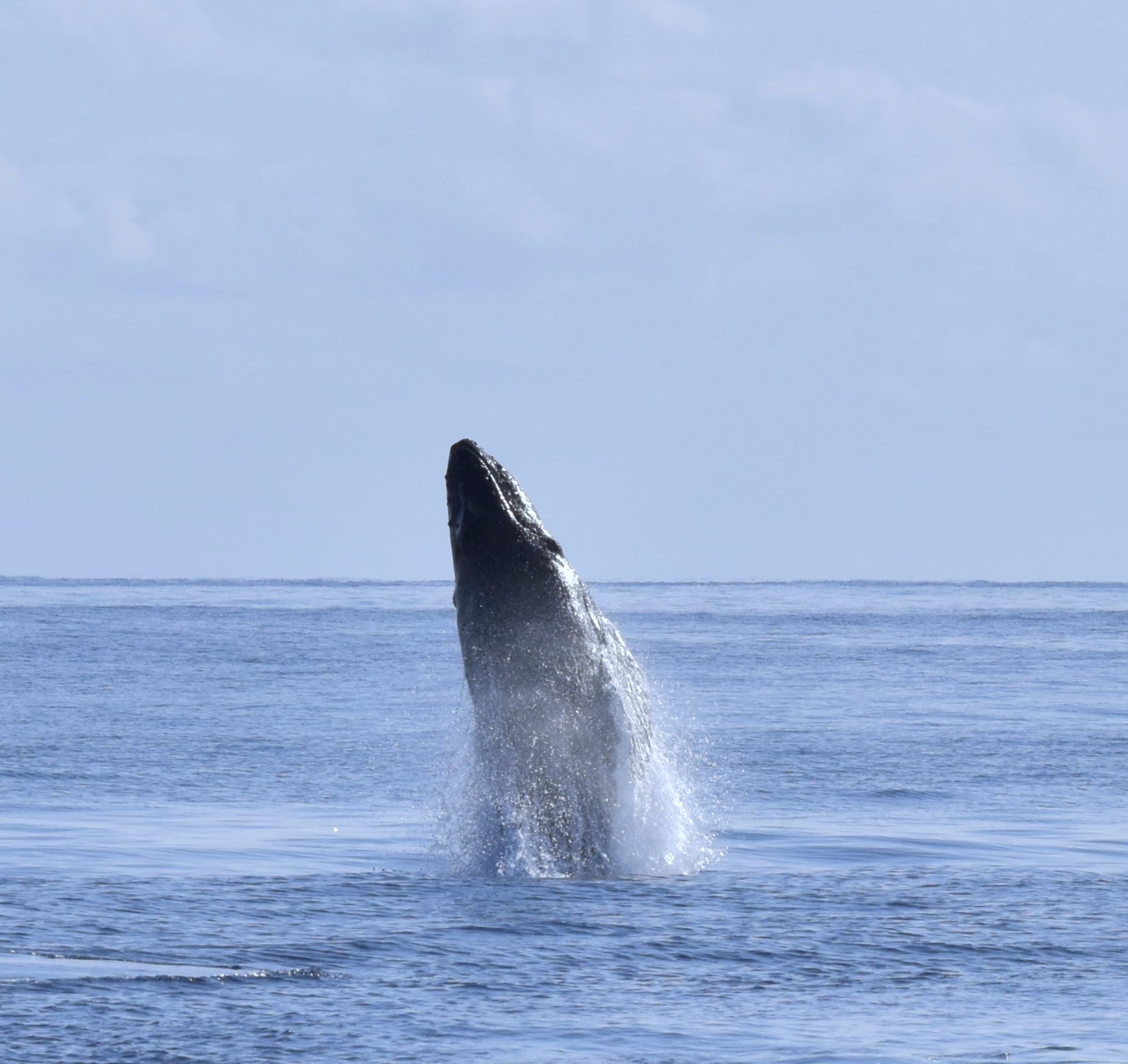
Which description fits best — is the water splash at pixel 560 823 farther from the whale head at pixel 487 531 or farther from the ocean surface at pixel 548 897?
the whale head at pixel 487 531

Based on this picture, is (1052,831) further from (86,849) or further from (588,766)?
(86,849)

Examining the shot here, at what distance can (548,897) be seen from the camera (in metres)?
9.22

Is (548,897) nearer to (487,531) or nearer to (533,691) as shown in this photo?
(533,691)

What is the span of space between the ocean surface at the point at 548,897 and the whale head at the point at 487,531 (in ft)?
3.17

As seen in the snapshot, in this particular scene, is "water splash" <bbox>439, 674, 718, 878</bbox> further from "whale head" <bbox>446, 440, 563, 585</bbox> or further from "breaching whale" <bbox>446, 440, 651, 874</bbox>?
"whale head" <bbox>446, 440, 563, 585</bbox>

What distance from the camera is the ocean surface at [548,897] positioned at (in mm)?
6328

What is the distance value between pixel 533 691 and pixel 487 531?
38.9 inches

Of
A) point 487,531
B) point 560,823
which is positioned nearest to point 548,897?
point 560,823

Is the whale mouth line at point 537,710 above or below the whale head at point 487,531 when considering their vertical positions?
below

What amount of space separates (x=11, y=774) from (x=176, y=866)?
6.18m

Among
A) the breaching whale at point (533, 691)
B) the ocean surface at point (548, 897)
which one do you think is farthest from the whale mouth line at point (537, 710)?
the ocean surface at point (548, 897)

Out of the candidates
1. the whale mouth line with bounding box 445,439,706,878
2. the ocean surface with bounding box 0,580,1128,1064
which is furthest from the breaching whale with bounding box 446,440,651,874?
the ocean surface with bounding box 0,580,1128,1064

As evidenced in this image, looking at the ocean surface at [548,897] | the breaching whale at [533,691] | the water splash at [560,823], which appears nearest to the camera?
the ocean surface at [548,897]

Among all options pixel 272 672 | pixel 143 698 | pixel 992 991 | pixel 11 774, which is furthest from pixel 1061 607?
pixel 992 991
